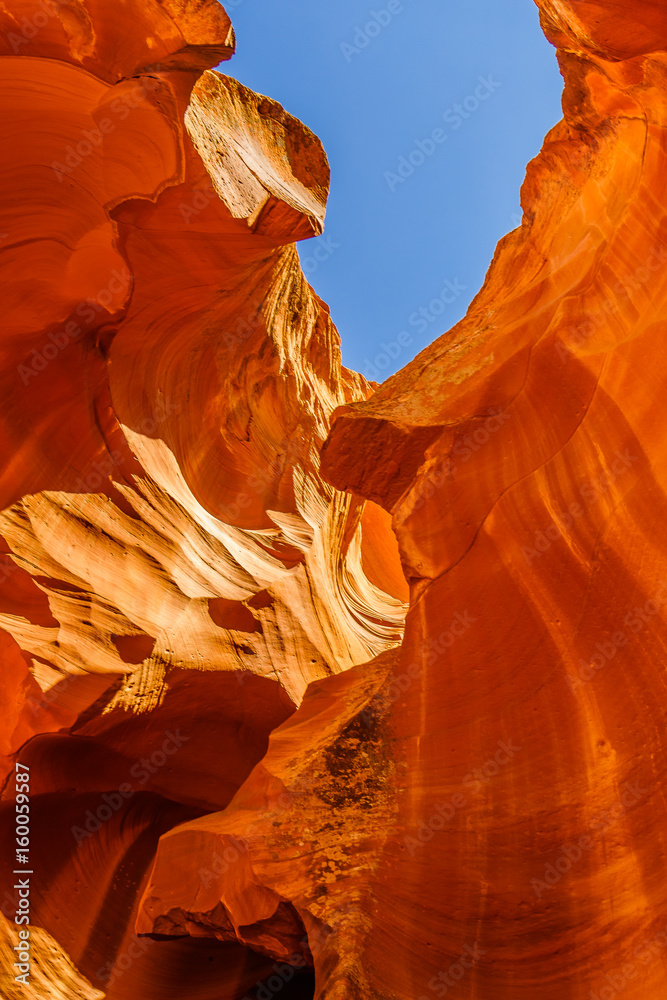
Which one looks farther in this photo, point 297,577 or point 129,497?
point 297,577

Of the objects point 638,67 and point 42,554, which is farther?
point 42,554

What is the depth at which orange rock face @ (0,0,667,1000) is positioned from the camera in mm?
4363

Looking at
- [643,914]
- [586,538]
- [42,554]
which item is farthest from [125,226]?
[643,914]

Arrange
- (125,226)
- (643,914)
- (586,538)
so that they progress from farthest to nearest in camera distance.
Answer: (125,226) < (586,538) < (643,914)

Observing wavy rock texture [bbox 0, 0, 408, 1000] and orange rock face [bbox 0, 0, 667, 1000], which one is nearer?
orange rock face [bbox 0, 0, 667, 1000]

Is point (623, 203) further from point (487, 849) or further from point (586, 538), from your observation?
point (487, 849)

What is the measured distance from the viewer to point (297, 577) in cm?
920

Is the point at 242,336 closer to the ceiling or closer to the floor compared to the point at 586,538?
closer to the ceiling

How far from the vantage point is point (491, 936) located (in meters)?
4.25

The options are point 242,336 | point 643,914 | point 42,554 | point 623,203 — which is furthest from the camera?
point 242,336

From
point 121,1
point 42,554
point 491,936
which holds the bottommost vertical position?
point 491,936

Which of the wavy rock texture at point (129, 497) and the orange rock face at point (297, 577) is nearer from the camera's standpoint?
the orange rock face at point (297, 577)

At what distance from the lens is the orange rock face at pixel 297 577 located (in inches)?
172

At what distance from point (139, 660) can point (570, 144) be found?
259 inches
